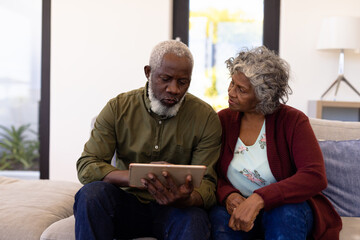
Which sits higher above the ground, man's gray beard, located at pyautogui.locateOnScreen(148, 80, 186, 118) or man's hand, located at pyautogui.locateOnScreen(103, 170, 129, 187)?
man's gray beard, located at pyautogui.locateOnScreen(148, 80, 186, 118)

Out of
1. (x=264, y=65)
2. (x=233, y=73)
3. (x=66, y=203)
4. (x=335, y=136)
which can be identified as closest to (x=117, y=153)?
(x=66, y=203)

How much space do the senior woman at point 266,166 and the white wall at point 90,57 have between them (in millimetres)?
2409

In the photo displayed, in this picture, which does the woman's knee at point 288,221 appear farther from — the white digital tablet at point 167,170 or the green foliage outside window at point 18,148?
the green foliage outside window at point 18,148

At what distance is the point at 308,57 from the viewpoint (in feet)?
13.9

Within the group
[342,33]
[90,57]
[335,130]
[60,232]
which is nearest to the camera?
[60,232]

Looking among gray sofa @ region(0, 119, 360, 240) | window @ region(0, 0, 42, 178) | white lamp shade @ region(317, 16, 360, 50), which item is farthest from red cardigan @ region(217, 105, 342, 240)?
window @ region(0, 0, 42, 178)

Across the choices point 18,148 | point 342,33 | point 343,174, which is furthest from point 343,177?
point 18,148

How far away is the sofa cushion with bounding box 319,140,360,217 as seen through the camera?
208cm

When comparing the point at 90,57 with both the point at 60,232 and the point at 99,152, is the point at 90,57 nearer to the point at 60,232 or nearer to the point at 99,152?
the point at 99,152

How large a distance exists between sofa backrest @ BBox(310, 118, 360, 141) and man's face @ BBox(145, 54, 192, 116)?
2.50 ft

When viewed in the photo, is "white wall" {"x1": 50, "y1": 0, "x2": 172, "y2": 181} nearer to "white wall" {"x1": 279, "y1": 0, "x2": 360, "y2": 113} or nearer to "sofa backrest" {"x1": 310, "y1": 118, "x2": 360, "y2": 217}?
"white wall" {"x1": 279, "y1": 0, "x2": 360, "y2": 113}

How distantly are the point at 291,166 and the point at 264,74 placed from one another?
1.31 ft

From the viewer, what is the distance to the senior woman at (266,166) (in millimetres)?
1688

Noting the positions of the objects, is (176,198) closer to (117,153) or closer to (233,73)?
(117,153)
